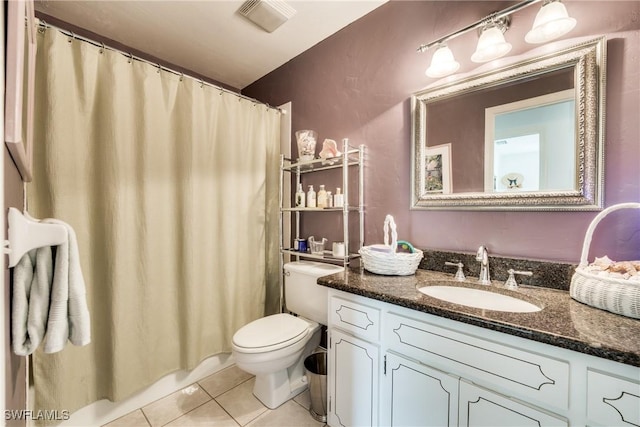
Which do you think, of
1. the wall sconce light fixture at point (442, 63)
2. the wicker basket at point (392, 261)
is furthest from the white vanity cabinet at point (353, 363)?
the wall sconce light fixture at point (442, 63)

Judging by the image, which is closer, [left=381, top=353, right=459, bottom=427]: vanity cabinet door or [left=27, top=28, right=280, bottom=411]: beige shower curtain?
[left=381, top=353, right=459, bottom=427]: vanity cabinet door

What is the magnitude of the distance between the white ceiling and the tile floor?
92.3 inches

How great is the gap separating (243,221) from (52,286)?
1.32 m

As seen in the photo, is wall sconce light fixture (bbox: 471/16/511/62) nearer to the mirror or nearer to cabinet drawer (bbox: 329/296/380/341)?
the mirror

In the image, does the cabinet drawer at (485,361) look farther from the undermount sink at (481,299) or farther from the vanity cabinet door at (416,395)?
the undermount sink at (481,299)

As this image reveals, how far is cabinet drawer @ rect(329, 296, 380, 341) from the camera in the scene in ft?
3.69

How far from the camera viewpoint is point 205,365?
6.06ft

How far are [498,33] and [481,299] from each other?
1160mm

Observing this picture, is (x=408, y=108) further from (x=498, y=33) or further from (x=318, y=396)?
(x=318, y=396)

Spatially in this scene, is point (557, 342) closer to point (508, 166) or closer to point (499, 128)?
point (508, 166)

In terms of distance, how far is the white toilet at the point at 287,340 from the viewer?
4.60 ft

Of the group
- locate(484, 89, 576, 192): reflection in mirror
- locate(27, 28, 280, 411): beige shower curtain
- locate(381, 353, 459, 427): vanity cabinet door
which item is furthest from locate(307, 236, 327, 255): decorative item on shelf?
locate(484, 89, 576, 192): reflection in mirror

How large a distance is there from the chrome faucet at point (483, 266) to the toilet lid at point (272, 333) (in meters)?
0.97

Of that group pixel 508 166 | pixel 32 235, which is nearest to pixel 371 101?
pixel 508 166
